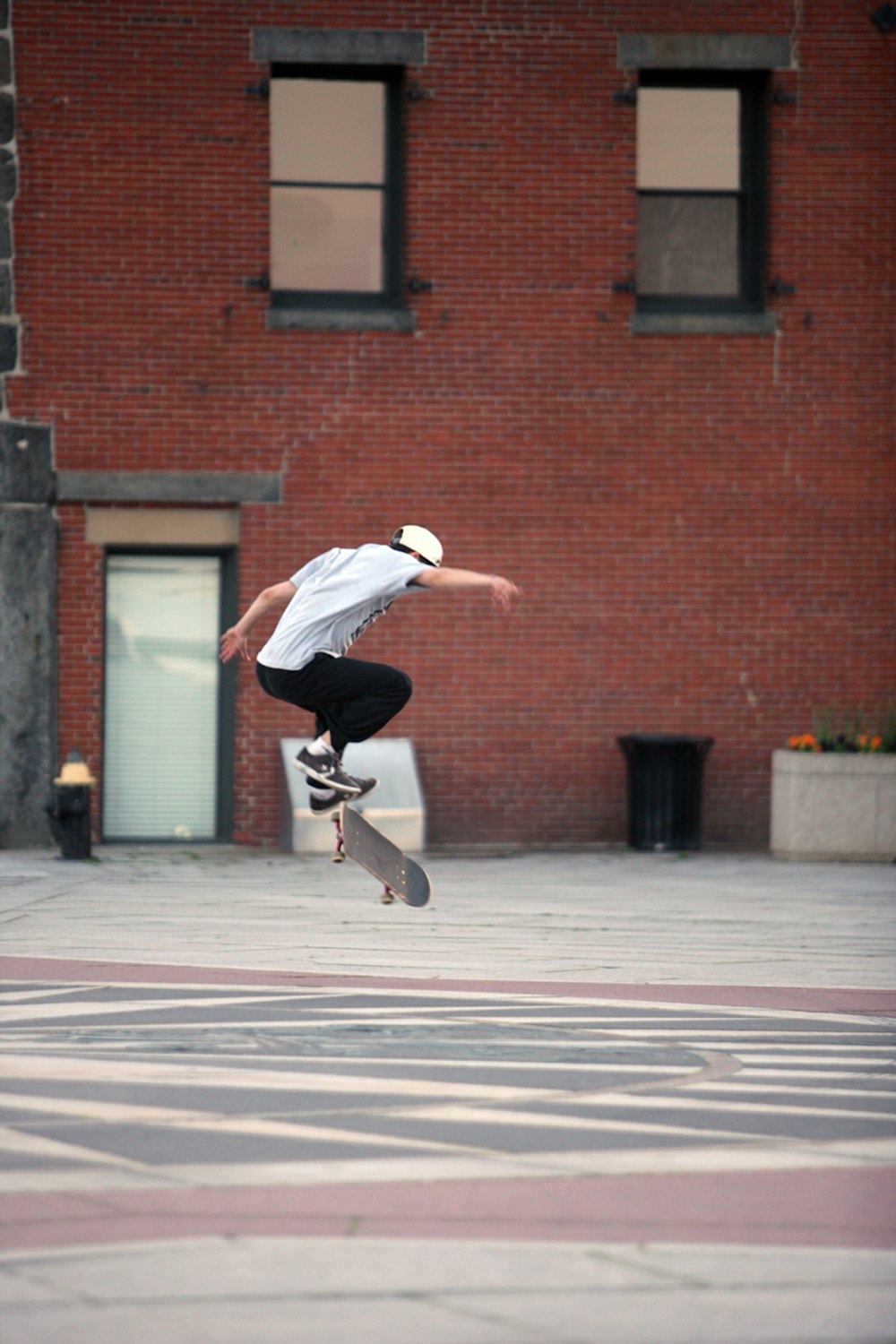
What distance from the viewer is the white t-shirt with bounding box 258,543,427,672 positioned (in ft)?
34.2

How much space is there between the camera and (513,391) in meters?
17.5

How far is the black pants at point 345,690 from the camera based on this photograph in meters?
10.8

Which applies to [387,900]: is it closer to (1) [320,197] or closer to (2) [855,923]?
(2) [855,923]

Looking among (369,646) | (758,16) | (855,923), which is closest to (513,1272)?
(855,923)

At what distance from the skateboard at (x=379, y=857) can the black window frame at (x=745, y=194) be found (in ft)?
25.6

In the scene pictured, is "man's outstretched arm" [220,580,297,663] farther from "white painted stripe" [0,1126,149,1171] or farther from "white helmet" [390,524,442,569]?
"white painted stripe" [0,1126,149,1171]

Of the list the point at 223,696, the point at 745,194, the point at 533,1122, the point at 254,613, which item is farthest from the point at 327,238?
the point at 533,1122

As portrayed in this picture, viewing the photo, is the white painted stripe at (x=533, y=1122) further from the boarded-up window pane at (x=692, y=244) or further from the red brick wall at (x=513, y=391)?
the boarded-up window pane at (x=692, y=244)

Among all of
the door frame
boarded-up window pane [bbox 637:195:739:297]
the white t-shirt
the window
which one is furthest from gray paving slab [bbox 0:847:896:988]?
boarded-up window pane [bbox 637:195:739:297]

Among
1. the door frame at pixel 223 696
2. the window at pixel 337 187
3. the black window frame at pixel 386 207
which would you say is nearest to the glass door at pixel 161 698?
the door frame at pixel 223 696

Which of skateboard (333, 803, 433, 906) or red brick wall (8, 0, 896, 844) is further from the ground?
red brick wall (8, 0, 896, 844)

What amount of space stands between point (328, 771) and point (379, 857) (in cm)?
81

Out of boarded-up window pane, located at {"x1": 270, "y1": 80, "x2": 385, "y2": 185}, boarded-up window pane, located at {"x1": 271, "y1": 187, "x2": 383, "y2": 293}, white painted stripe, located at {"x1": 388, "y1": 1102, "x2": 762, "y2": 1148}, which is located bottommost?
white painted stripe, located at {"x1": 388, "y1": 1102, "x2": 762, "y2": 1148}

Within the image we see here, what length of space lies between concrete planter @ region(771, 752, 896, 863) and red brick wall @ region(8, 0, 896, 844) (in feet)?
3.11
